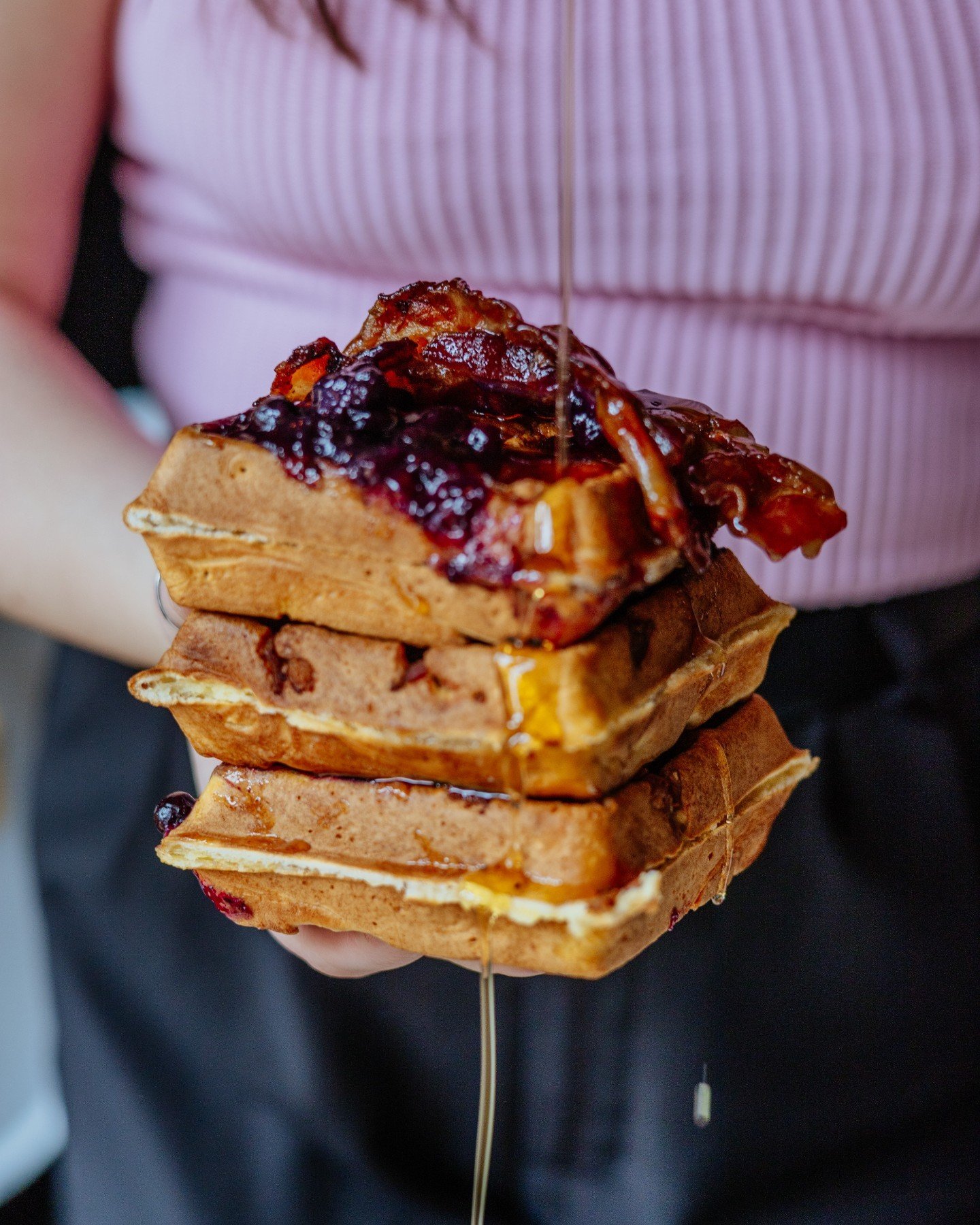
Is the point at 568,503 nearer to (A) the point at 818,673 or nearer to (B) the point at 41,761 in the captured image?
(A) the point at 818,673

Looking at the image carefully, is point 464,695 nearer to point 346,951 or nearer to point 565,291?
point 565,291

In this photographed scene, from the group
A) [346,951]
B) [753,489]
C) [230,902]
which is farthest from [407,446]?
[346,951]

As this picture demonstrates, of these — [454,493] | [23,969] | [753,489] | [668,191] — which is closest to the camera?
[454,493]

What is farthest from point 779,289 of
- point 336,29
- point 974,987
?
point 974,987

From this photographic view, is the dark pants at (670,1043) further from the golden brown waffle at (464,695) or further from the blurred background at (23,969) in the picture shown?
the blurred background at (23,969)

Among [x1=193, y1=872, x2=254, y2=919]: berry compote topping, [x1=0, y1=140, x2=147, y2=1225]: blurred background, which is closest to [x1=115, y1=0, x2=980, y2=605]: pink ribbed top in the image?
[x1=193, y1=872, x2=254, y2=919]: berry compote topping

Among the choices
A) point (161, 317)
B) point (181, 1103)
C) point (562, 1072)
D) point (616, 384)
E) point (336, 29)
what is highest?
point (336, 29)

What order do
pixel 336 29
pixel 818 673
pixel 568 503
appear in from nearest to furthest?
pixel 568 503, pixel 336 29, pixel 818 673
